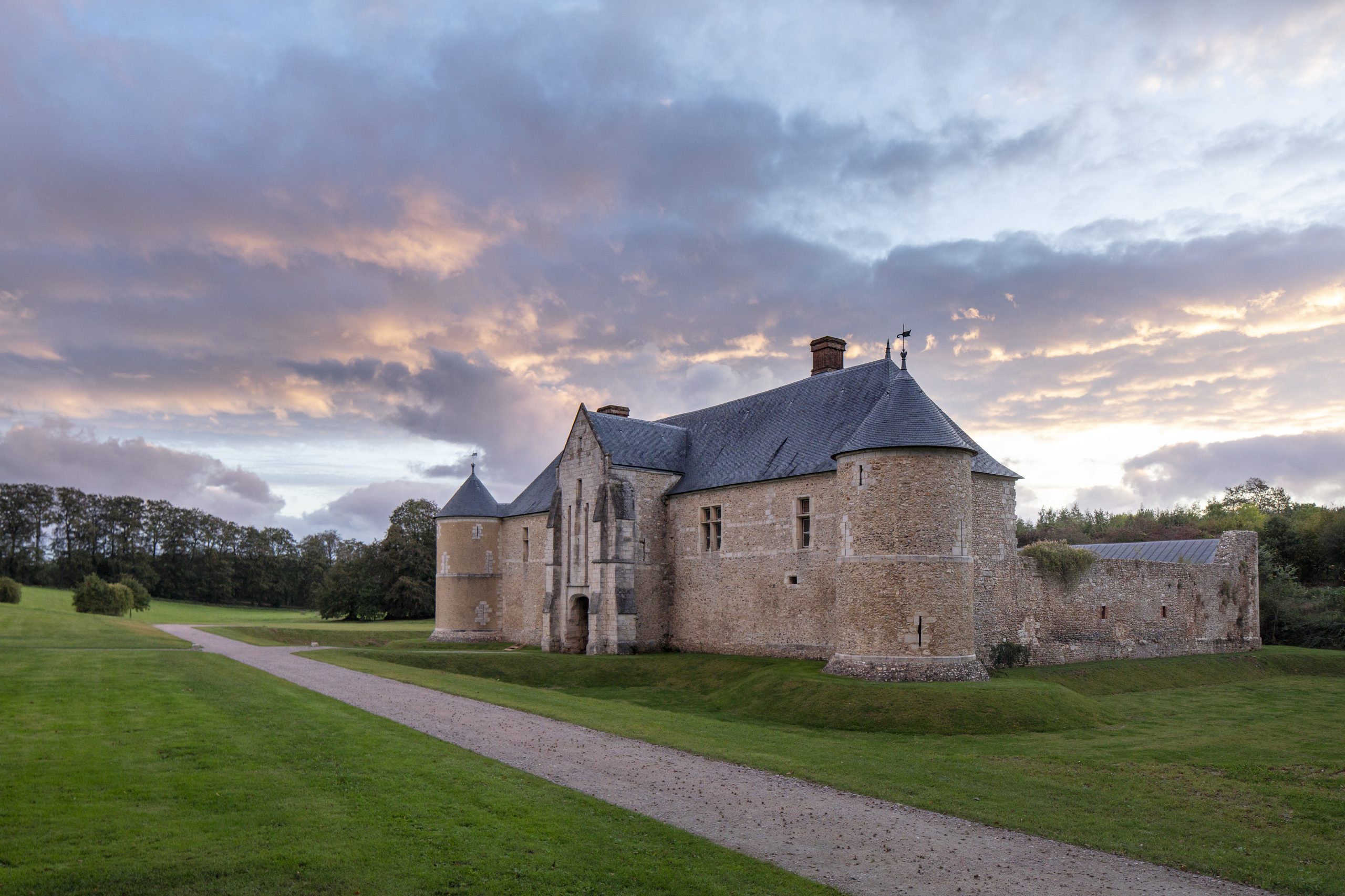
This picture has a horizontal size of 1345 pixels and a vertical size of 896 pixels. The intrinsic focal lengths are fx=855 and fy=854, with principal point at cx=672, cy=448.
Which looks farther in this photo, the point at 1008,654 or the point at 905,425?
the point at 1008,654

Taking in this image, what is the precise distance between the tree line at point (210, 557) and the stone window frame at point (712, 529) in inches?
1514

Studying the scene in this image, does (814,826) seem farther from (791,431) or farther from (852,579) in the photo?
(791,431)

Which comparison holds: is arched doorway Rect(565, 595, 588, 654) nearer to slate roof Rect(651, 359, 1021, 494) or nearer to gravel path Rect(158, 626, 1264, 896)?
slate roof Rect(651, 359, 1021, 494)

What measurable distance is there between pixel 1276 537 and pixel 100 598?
72613mm

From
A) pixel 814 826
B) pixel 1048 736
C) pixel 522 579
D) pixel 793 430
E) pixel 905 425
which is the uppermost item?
pixel 793 430

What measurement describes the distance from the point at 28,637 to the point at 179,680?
707 inches

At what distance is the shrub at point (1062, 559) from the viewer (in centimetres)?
2856

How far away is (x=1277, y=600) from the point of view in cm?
4200

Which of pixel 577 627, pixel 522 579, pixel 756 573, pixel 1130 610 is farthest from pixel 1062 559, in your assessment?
pixel 522 579

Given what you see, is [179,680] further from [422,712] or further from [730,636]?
[730,636]

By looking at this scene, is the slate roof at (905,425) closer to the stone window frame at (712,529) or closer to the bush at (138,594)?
the stone window frame at (712,529)

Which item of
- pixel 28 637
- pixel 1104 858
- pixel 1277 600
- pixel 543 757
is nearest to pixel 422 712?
pixel 543 757

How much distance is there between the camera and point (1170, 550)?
46.3 meters

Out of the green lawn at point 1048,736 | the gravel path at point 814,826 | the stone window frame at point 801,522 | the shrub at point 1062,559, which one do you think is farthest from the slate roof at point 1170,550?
the gravel path at point 814,826
